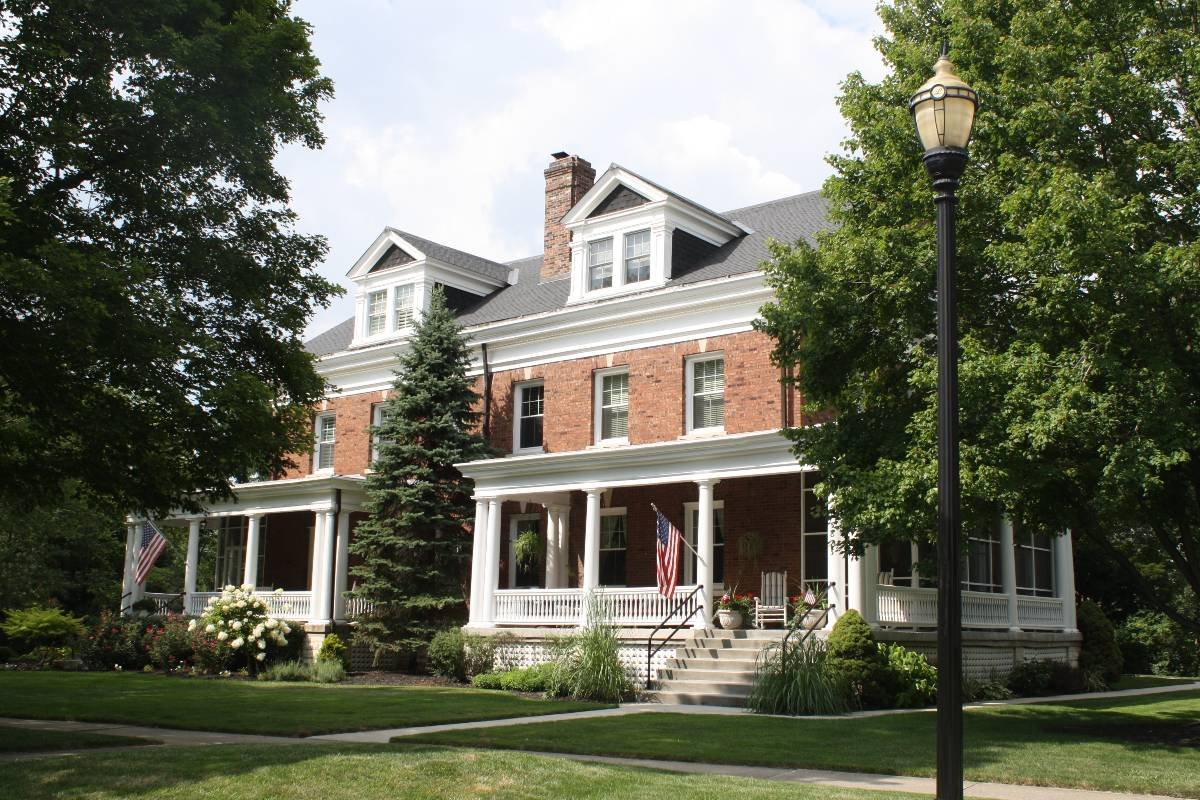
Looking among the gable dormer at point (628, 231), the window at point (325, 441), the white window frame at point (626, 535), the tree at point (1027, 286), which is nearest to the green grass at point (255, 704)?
the white window frame at point (626, 535)

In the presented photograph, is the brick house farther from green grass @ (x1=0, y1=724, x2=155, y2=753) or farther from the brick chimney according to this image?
green grass @ (x1=0, y1=724, x2=155, y2=753)

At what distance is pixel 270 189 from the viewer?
56.3 feet

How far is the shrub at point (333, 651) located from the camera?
1056 inches

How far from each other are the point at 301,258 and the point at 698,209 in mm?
12267

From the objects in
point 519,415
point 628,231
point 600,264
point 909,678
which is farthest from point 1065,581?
point 519,415

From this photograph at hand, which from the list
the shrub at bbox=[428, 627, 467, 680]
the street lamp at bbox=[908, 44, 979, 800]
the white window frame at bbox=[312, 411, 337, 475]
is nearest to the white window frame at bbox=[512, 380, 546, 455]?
the shrub at bbox=[428, 627, 467, 680]

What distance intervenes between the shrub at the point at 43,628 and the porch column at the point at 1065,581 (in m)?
24.9

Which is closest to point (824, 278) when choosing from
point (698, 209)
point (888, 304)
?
point (888, 304)

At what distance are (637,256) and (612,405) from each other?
3685 millimetres

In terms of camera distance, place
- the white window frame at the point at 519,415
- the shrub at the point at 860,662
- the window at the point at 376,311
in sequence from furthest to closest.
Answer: the window at the point at 376,311 < the white window frame at the point at 519,415 < the shrub at the point at 860,662

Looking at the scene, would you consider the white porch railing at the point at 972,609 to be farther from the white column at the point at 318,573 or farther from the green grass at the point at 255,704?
the white column at the point at 318,573

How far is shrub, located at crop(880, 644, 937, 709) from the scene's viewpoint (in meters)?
19.4

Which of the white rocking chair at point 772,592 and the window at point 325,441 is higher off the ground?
the window at point 325,441

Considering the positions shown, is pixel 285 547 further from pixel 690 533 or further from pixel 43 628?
pixel 690 533
